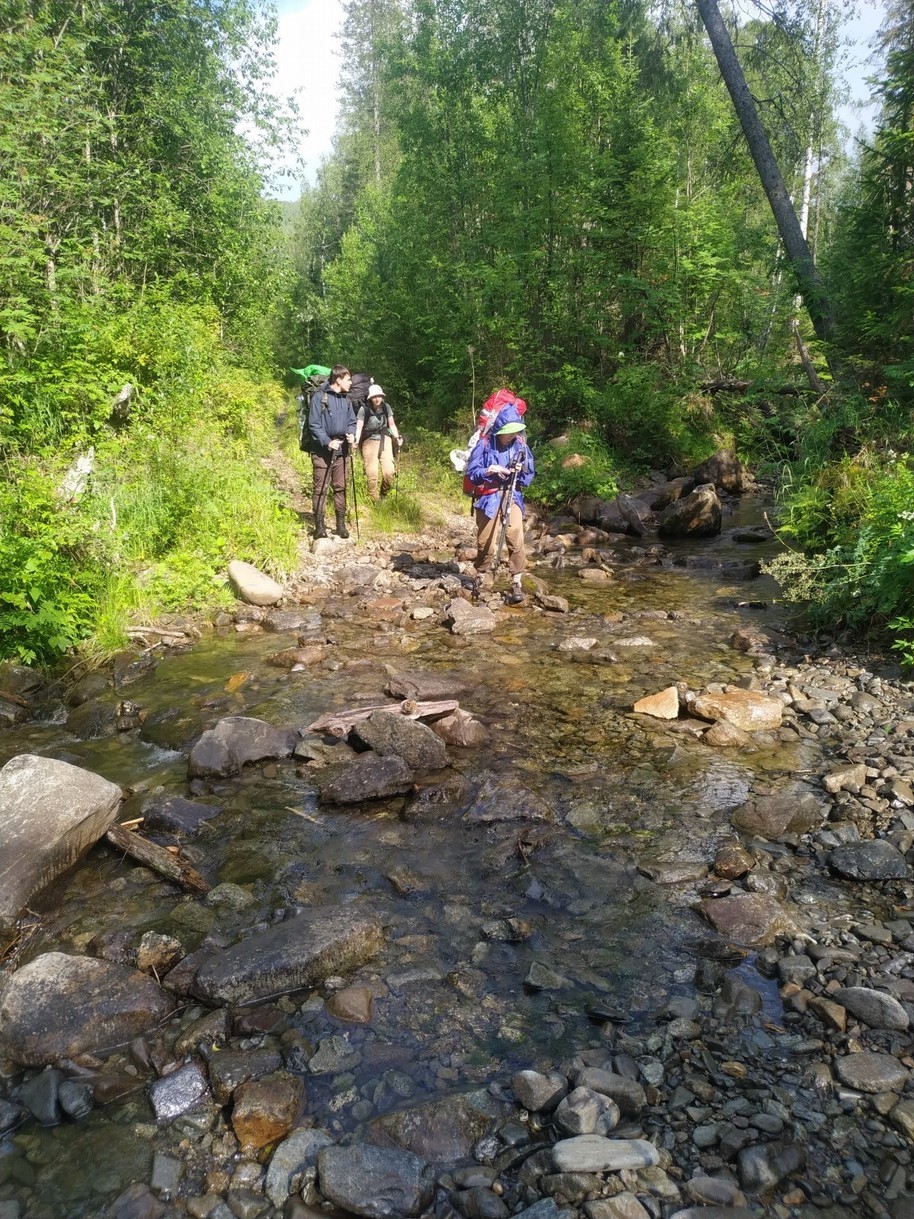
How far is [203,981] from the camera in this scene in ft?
11.7

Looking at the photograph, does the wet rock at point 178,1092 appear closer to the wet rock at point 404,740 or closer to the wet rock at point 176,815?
the wet rock at point 176,815

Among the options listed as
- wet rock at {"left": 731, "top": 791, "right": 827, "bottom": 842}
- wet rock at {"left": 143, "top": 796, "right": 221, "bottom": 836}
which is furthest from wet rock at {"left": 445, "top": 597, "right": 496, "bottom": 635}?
wet rock at {"left": 731, "top": 791, "right": 827, "bottom": 842}

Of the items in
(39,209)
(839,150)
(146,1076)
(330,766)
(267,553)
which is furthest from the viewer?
(839,150)

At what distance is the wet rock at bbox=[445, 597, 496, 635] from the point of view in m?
9.52

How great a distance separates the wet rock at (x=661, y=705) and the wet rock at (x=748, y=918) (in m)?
2.67

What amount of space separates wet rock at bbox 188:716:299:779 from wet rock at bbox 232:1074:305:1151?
123 inches

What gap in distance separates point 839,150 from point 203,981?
43673 millimetres

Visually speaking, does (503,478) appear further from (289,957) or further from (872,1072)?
(872,1072)

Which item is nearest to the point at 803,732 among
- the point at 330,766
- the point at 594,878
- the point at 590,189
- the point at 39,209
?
the point at 594,878

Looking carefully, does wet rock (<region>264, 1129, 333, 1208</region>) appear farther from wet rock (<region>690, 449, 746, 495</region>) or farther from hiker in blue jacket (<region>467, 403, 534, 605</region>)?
wet rock (<region>690, 449, 746, 495</region>)

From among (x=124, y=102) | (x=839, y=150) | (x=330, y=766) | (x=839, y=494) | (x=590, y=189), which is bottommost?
(x=330, y=766)

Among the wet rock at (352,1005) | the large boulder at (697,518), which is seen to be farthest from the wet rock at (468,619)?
the large boulder at (697,518)

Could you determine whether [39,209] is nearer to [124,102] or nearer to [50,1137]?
[124,102]

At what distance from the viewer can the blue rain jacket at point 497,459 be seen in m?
10.2
